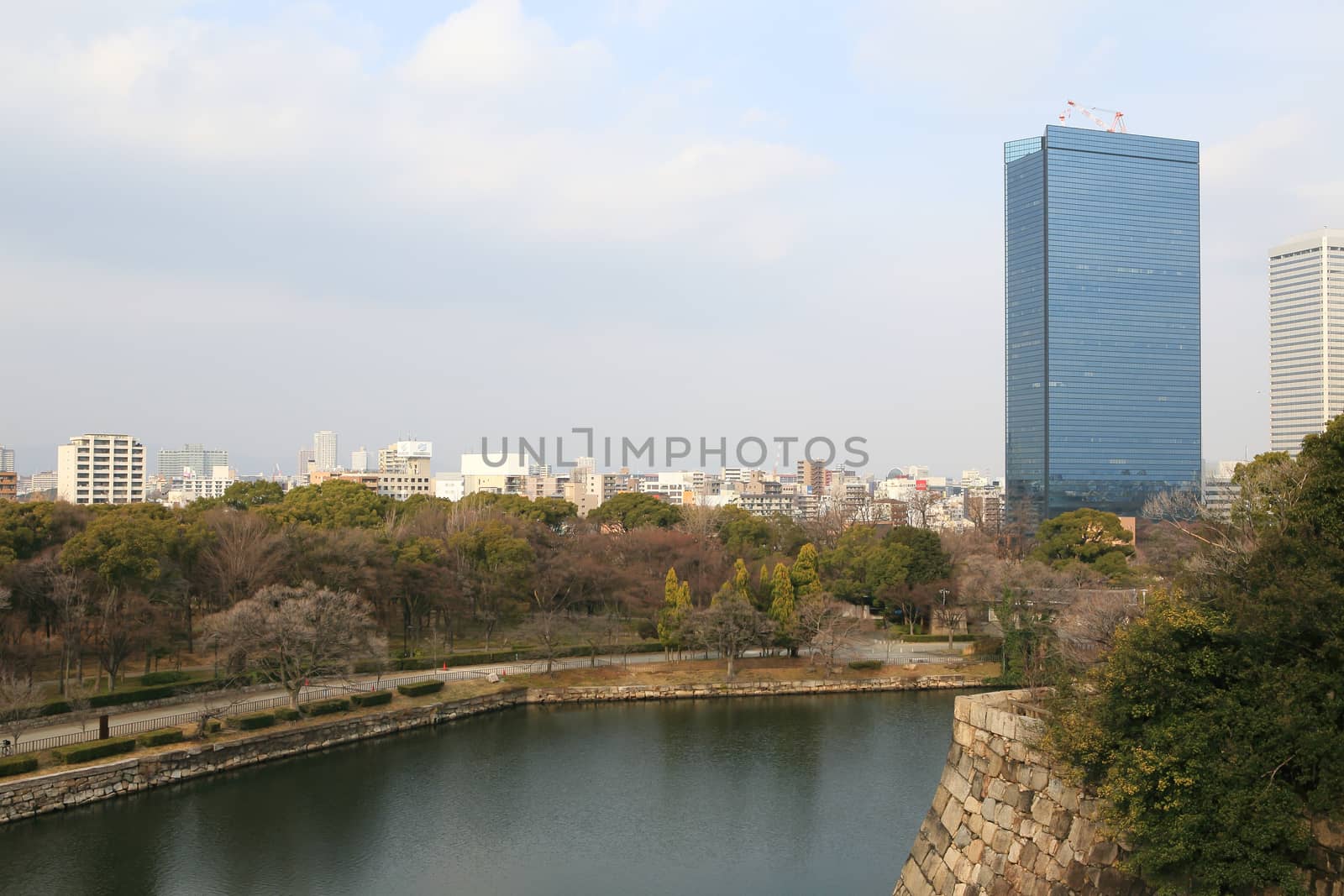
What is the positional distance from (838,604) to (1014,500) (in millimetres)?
53169

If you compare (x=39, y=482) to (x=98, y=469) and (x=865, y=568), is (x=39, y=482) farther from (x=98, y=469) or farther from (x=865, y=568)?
(x=865, y=568)

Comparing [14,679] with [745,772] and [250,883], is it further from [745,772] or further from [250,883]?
[745,772]

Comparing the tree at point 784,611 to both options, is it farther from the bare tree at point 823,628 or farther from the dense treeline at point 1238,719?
the dense treeline at point 1238,719

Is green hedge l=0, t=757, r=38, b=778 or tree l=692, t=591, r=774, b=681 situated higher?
tree l=692, t=591, r=774, b=681

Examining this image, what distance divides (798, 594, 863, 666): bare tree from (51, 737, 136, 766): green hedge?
63.9 feet

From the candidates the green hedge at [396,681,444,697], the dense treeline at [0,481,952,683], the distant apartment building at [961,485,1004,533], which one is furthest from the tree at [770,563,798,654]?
the distant apartment building at [961,485,1004,533]

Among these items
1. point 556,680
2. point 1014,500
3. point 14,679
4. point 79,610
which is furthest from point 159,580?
point 1014,500

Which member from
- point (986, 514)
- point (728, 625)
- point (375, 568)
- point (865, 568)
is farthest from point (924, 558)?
point (986, 514)

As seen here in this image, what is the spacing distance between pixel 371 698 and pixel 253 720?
349 cm

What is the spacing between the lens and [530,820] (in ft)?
58.7

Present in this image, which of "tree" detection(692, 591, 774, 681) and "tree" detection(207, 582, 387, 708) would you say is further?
Answer: "tree" detection(692, 591, 774, 681)

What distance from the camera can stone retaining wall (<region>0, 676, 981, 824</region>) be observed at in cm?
1777

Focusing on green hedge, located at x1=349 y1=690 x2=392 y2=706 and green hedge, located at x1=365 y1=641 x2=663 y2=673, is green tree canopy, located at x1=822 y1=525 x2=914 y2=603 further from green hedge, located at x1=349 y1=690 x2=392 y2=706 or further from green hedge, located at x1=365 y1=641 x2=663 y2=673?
green hedge, located at x1=349 y1=690 x2=392 y2=706

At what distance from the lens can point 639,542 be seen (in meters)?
40.5
